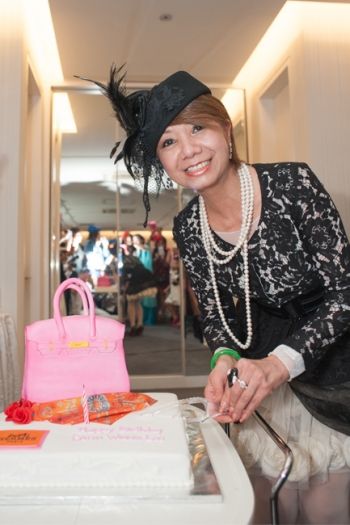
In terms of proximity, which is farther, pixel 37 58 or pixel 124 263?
pixel 124 263

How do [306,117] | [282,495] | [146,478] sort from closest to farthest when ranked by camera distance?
[146,478], [282,495], [306,117]

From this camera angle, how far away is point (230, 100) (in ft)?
15.1

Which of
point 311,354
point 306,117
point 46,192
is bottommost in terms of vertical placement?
point 311,354

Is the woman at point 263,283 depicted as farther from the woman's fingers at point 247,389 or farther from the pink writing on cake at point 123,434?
the pink writing on cake at point 123,434

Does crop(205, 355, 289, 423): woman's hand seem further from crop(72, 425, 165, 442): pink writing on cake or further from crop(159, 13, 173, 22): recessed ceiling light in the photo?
crop(159, 13, 173, 22): recessed ceiling light

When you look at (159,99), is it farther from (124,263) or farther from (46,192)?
(124,263)

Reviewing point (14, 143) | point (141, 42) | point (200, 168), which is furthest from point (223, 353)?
point (141, 42)

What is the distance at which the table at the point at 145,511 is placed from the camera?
56 centimetres

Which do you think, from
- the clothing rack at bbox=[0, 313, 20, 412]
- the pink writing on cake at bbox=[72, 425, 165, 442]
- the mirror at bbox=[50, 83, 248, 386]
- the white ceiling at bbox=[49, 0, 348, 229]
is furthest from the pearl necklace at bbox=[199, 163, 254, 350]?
the mirror at bbox=[50, 83, 248, 386]

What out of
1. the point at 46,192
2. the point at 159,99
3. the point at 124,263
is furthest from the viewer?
the point at 124,263

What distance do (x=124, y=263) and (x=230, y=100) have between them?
6.57ft

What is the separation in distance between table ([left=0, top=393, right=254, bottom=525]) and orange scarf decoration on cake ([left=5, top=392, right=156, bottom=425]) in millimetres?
225

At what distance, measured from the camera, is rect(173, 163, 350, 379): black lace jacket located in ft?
3.26

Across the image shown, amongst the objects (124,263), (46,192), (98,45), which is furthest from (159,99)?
(124,263)
